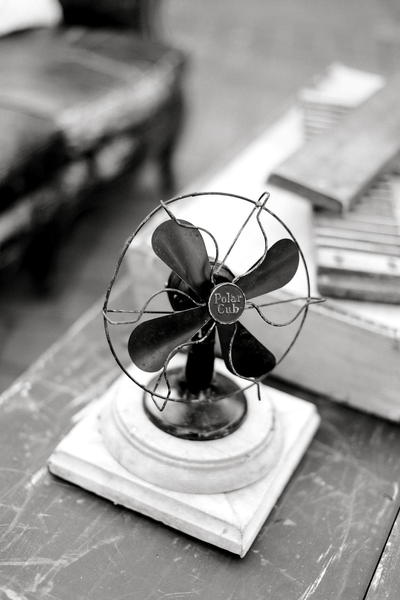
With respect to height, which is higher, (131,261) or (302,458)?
(131,261)

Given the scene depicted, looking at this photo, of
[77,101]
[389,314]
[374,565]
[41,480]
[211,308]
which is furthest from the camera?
[77,101]

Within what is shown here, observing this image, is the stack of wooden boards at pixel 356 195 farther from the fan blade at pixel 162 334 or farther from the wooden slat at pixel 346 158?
the fan blade at pixel 162 334

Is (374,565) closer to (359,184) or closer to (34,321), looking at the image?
(359,184)

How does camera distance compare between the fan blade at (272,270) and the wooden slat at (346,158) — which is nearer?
the fan blade at (272,270)

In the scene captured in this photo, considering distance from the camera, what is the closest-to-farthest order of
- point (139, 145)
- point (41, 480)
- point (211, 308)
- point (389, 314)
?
1. point (211, 308)
2. point (41, 480)
3. point (389, 314)
4. point (139, 145)

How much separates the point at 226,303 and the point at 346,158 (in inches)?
32.5

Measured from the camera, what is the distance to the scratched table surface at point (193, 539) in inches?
45.5

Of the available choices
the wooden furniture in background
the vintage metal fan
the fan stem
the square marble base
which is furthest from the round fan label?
the wooden furniture in background

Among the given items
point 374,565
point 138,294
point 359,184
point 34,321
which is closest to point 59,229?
point 34,321

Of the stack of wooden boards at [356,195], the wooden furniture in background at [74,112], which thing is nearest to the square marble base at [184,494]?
the stack of wooden boards at [356,195]

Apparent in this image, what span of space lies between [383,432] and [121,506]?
23.7 inches

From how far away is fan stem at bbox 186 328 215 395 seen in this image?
4.09ft

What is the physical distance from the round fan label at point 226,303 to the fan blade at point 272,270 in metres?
0.09

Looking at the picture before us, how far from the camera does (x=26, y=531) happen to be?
1227 mm
